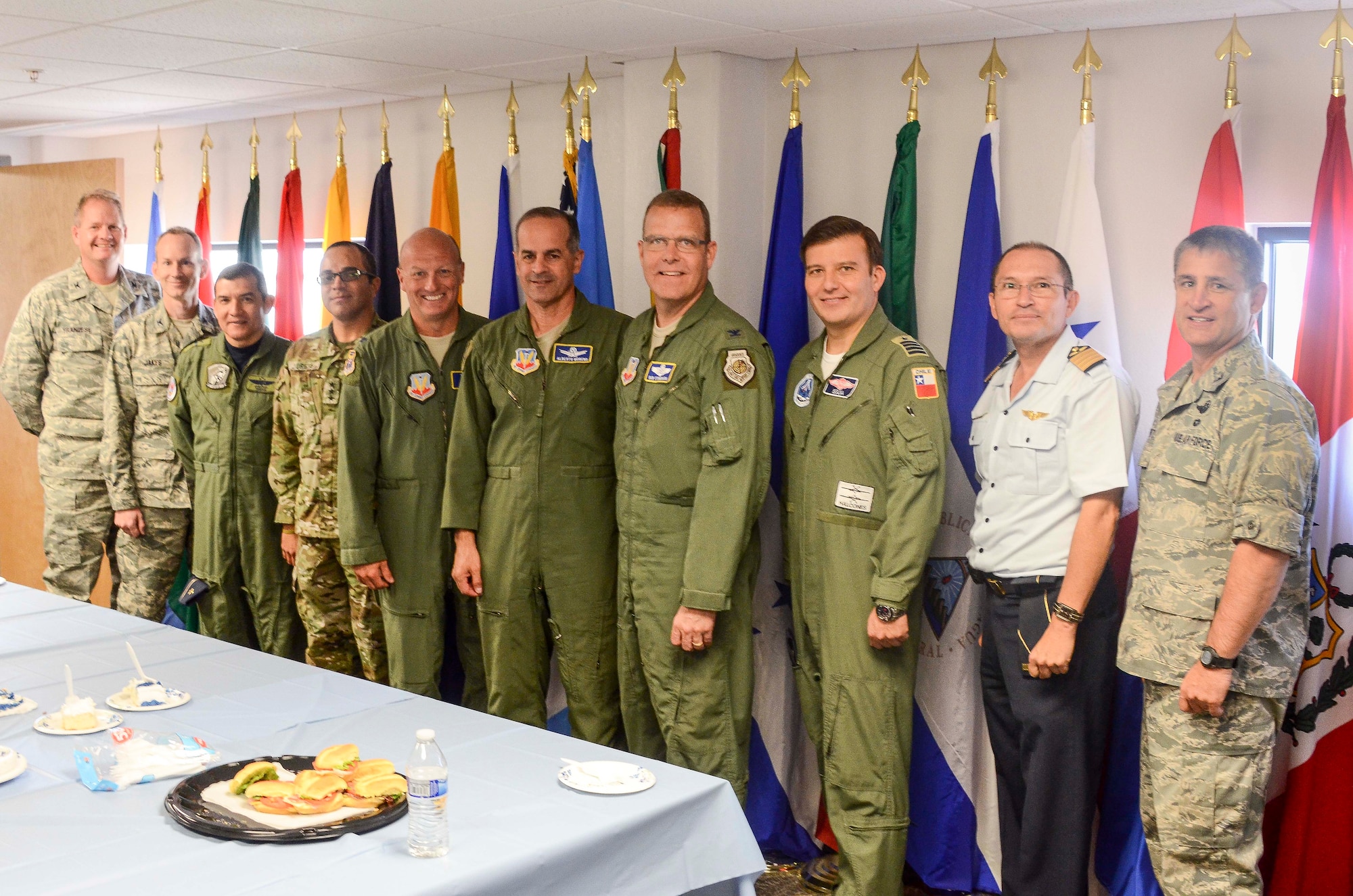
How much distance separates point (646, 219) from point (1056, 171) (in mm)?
1187

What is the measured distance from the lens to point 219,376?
4.46 metres

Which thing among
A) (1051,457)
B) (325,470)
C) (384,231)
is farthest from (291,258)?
(1051,457)

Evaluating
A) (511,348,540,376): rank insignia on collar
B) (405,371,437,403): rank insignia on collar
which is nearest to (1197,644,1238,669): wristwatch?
(511,348,540,376): rank insignia on collar

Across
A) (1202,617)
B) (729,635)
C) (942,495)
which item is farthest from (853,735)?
(1202,617)

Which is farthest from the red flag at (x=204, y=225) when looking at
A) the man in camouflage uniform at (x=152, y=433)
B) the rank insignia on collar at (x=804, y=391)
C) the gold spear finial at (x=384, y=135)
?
the rank insignia on collar at (x=804, y=391)

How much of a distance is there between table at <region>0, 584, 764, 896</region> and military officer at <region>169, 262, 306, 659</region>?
1.70m

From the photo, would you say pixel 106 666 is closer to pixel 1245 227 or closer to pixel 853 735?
pixel 853 735

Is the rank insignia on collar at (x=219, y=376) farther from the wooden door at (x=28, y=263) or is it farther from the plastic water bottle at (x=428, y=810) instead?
the plastic water bottle at (x=428, y=810)

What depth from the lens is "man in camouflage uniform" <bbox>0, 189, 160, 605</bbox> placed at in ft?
16.4

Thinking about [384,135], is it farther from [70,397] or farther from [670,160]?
[70,397]

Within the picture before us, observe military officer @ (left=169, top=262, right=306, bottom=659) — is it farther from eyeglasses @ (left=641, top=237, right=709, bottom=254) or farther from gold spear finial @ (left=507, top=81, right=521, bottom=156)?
eyeglasses @ (left=641, top=237, right=709, bottom=254)

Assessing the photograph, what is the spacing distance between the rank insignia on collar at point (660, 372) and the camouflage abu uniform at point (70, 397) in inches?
110

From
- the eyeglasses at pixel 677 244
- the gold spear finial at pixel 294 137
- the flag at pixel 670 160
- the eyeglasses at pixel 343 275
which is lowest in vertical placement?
the eyeglasses at pixel 343 275

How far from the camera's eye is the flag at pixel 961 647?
3.50m
